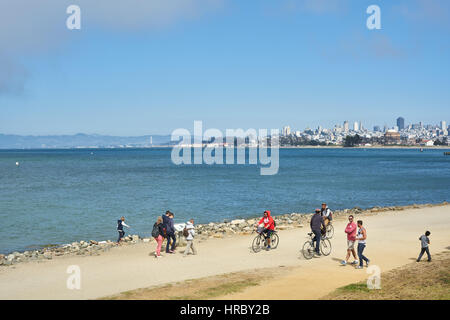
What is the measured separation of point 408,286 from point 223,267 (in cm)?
711

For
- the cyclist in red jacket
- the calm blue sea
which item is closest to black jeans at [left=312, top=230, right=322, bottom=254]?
the cyclist in red jacket

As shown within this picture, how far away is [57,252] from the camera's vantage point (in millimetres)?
23328

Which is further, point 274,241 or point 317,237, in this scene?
point 274,241

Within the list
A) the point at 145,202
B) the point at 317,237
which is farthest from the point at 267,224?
the point at 145,202

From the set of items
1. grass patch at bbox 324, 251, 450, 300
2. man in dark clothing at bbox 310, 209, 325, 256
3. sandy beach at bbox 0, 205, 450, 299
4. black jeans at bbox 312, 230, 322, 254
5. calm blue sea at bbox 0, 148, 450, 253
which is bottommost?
calm blue sea at bbox 0, 148, 450, 253

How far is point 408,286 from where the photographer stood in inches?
517

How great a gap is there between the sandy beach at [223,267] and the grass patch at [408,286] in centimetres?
69

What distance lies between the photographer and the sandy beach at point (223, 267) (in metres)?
13.9

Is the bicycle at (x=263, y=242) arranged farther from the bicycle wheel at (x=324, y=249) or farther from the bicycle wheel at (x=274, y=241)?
the bicycle wheel at (x=324, y=249)

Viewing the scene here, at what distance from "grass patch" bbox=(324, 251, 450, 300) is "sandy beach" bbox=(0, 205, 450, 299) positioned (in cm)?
69

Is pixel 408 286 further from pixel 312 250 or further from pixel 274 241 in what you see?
pixel 274 241

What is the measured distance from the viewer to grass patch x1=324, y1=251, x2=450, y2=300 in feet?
39.7

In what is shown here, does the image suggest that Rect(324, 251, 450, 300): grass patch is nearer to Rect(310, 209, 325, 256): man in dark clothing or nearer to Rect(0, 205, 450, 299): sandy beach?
Rect(0, 205, 450, 299): sandy beach

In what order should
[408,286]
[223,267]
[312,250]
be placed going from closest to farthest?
[408,286] < [223,267] < [312,250]
